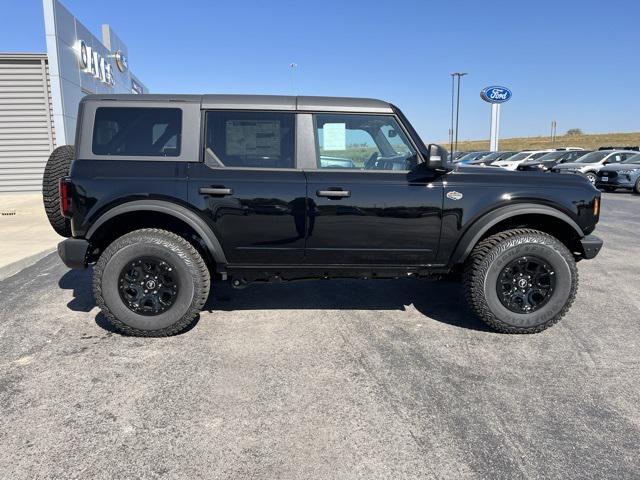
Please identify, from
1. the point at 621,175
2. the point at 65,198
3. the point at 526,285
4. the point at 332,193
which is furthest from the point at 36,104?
the point at 621,175

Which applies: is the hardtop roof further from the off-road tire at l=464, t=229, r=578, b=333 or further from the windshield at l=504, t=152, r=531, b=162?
the windshield at l=504, t=152, r=531, b=162

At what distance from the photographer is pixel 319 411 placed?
9.12 feet

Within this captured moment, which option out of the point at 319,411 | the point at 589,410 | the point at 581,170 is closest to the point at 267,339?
the point at 319,411

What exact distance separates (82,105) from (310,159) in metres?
1.91

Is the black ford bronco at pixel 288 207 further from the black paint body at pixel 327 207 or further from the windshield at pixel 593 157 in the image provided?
the windshield at pixel 593 157

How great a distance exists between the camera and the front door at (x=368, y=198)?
3764 mm

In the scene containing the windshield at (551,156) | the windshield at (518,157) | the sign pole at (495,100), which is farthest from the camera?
the sign pole at (495,100)

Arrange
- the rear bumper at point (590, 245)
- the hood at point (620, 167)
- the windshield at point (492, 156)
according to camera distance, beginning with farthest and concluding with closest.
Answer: the windshield at point (492, 156)
the hood at point (620, 167)
the rear bumper at point (590, 245)

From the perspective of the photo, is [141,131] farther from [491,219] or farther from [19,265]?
[19,265]

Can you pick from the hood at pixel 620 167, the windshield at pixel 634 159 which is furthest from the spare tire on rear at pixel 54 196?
the windshield at pixel 634 159

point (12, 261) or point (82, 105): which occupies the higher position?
point (82, 105)

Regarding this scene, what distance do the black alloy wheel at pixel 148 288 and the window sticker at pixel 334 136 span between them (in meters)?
1.67

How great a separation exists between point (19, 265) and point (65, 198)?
3125 mm

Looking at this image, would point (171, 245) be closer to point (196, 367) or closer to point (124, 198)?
point (124, 198)
